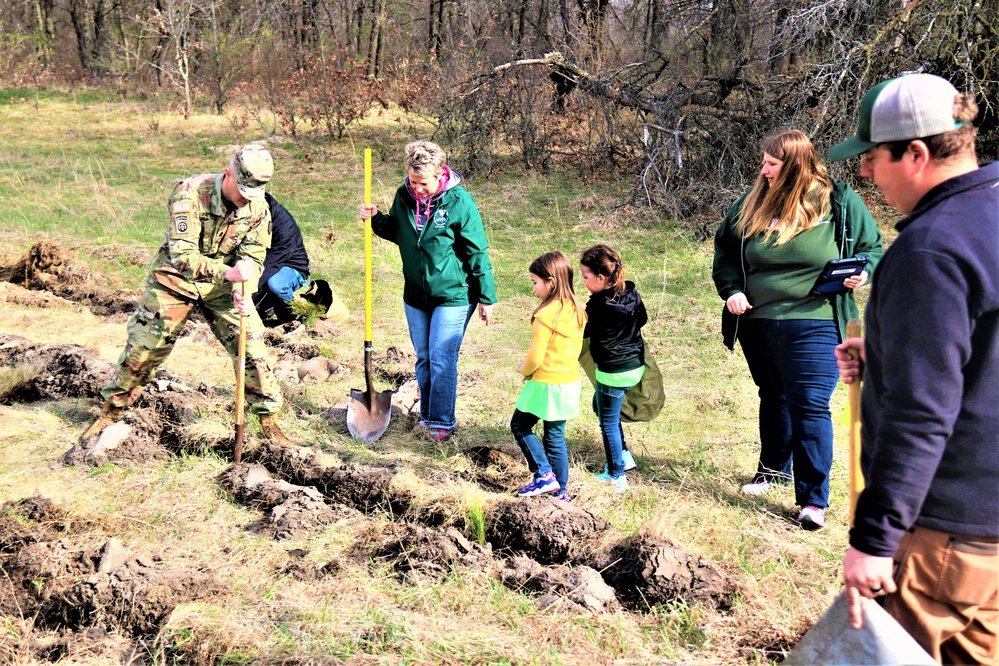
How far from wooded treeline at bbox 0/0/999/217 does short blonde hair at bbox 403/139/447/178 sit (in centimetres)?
605

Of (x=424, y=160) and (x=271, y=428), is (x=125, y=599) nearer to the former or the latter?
(x=271, y=428)

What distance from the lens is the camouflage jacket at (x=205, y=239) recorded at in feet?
15.9

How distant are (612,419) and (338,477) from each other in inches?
59.5

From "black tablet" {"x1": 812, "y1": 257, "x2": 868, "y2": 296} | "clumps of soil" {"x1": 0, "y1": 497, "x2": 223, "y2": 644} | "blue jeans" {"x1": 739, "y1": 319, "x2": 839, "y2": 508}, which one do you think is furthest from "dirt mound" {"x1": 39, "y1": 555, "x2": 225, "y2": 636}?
"black tablet" {"x1": 812, "y1": 257, "x2": 868, "y2": 296}

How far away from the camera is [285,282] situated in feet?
23.1

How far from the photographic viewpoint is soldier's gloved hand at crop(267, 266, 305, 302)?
6.98 metres

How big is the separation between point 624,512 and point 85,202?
10001 mm

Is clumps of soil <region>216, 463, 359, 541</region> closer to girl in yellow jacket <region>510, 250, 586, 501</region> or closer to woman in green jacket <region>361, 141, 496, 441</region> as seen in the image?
girl in yellow jacket <region>510, 250, 586, 501</region>

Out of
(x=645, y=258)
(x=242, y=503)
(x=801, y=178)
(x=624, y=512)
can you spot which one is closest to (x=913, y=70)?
(x=645, y=258)

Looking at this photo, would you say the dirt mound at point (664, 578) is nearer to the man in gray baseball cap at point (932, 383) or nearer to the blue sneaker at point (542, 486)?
the blue sneaker at point (542, 486)

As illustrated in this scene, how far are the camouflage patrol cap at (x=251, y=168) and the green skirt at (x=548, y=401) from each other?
1.79 m

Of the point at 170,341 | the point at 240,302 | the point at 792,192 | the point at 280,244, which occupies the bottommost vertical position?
the point at 170,341

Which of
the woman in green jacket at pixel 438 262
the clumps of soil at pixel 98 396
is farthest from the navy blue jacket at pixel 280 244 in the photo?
the woman in green jacket at pixel 438 262

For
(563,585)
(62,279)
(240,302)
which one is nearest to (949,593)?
(563,585)
